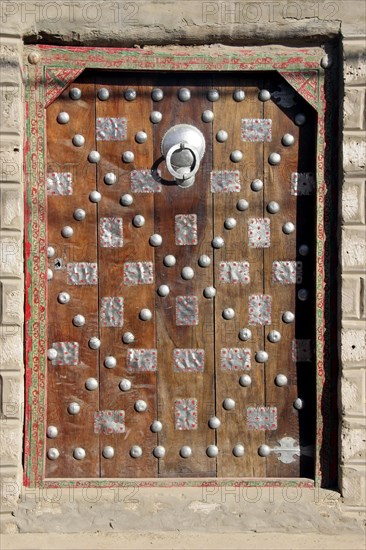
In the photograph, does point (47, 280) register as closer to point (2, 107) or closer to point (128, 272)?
point (128, 272)

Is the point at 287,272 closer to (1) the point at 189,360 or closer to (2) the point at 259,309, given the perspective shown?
(2) the point at 259,309

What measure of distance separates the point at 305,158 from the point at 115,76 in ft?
2.91

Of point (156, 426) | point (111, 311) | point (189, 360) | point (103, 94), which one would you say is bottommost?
point (156, 426)

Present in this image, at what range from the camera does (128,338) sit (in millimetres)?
3049

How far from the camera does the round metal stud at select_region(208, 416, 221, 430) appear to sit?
3064mm

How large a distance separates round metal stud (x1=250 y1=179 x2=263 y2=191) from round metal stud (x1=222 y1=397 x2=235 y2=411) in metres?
0.91

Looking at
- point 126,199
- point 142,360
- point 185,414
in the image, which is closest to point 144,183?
point 126,199

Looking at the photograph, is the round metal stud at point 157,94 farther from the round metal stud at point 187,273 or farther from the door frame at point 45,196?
the round metal stud at point 187,273

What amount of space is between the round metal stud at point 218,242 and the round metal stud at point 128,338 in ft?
1.72

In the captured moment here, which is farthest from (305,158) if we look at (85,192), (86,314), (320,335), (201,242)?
(86,314)

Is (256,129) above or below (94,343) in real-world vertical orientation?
above

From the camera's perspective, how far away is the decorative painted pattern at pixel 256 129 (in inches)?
120

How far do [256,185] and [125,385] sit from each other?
1026mm

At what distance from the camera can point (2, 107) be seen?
2.89 meters
